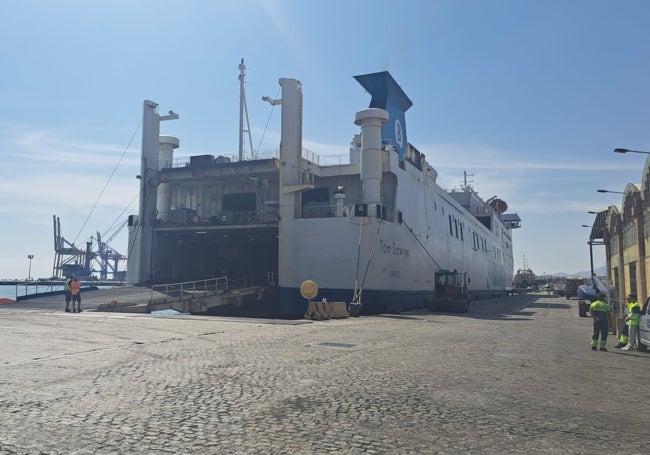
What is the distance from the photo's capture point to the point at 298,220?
31328mm

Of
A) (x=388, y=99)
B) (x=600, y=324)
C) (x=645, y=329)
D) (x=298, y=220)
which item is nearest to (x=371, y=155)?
(x=298, y=220)

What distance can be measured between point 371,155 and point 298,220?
244 inches

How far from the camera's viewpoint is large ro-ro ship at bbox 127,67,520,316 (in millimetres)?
30375

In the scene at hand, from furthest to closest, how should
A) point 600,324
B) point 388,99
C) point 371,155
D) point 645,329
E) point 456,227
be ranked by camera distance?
point 456,227 → point 388,99 → point 371,155 → point 645,329 → point 600,324

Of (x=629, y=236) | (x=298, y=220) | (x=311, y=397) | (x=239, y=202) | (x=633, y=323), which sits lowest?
(x=311, y=397)

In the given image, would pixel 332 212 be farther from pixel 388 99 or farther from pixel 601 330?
pixel 601 330

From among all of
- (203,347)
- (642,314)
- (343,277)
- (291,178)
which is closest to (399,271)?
(343,277)

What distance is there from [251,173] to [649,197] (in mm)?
24282

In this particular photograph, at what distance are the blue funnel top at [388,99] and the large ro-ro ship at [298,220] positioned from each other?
9cm

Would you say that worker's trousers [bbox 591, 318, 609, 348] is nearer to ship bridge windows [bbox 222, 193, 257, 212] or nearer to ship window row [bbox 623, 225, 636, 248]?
ship window row [bbox 623, 225, 636, 248]

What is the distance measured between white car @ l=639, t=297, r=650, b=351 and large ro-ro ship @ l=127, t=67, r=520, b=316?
1674cm

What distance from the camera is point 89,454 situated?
4414 mm

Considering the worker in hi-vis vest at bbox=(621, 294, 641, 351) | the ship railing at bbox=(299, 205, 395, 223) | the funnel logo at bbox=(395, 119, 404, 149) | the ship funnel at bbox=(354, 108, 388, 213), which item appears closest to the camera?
the worker in hi-vis vest at bbox=(621, 294, 641, 351)

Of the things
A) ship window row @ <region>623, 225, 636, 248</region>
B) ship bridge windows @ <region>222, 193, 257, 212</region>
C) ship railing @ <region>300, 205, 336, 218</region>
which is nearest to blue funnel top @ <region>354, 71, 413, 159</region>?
ship railing @ <region>300, 205, 336, 218</region>
